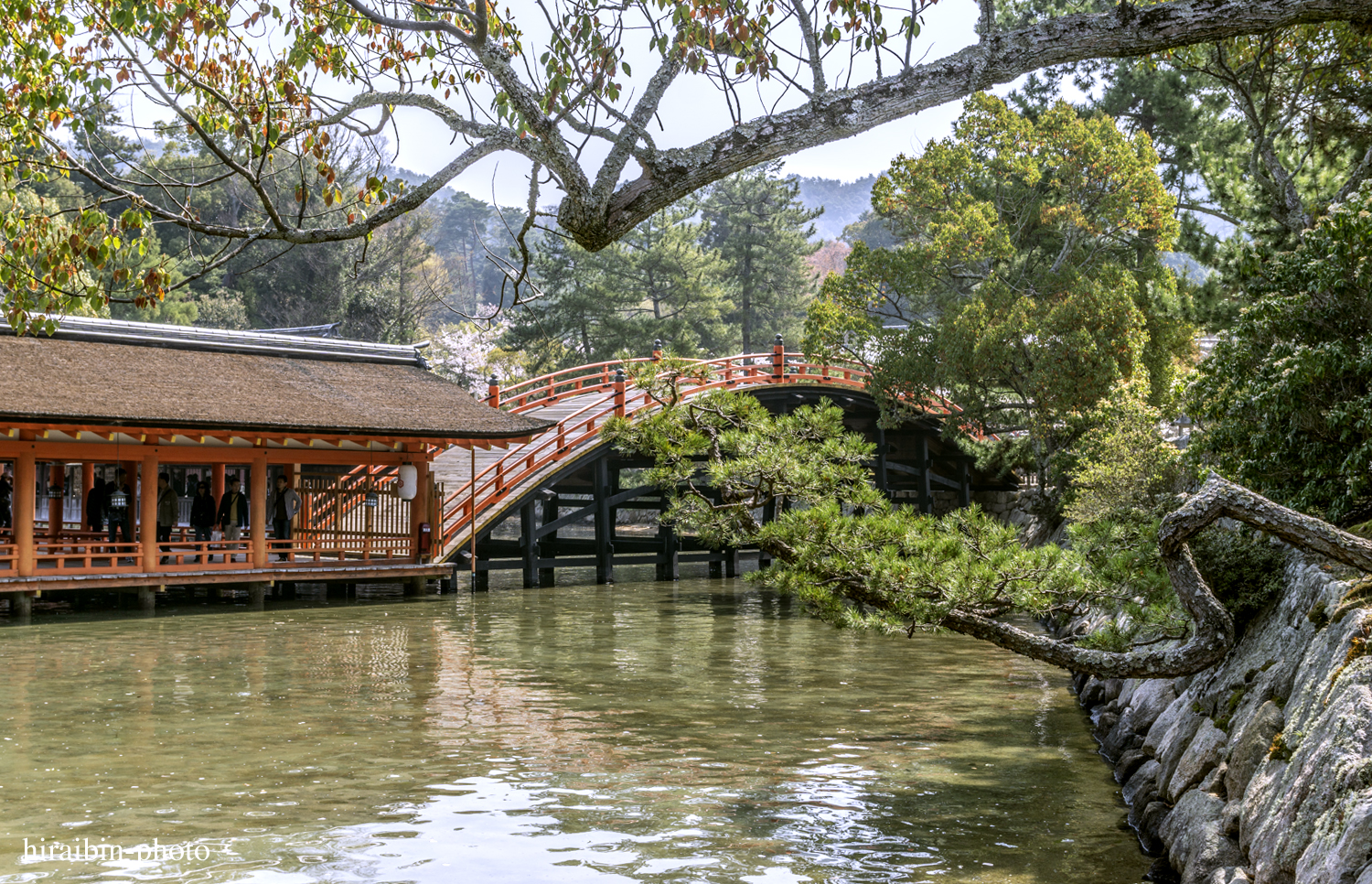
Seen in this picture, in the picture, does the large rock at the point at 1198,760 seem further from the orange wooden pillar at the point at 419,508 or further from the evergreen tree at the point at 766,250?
the evergreen tree at the point at 766,250

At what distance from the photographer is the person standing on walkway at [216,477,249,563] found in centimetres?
1841

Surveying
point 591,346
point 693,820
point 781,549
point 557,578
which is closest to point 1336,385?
point 781,549

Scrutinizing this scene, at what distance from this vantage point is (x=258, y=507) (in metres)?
17.8

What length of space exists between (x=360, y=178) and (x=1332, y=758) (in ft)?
134

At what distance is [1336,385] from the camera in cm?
797

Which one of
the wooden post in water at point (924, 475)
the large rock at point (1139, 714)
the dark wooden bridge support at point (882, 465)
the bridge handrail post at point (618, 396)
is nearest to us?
the large rock at point (1139, 714)

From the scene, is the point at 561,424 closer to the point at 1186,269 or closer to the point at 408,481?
the point at 408,481

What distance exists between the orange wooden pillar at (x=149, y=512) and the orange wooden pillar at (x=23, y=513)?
1.42m

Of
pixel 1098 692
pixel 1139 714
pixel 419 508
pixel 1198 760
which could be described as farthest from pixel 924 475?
pixel 1198 760

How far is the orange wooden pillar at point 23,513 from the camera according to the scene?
15.6 m

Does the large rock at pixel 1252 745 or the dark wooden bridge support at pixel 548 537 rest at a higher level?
the dark wooden bridge support at pixel 548 537

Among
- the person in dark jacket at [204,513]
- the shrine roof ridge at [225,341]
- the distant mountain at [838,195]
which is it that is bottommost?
the person in dark jacket at [204,513]

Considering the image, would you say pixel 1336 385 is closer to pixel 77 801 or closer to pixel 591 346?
pixel 77 801

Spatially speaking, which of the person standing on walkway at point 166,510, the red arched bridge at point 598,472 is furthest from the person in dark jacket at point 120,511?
the red arched bridge at point 598,472
